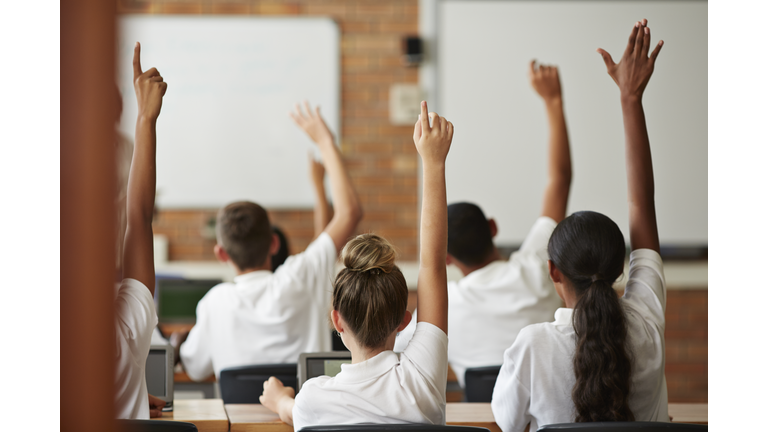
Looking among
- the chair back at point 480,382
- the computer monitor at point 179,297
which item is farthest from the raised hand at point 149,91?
the computer monitor at point 179,297

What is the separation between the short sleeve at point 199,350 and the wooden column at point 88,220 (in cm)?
172

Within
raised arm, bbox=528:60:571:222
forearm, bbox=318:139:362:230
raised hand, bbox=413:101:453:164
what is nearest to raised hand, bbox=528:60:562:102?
raised arm, bbox=528:60:571:222

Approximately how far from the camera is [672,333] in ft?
15.3

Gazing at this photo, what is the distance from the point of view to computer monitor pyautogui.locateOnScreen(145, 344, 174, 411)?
146 centimetres

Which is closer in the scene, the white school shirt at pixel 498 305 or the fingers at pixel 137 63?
the fingers at pixel 137 63

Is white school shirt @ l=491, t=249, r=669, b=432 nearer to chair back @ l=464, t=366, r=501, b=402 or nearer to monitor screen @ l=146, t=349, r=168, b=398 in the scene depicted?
chair back @ l=464, t=366, r=501, b=402

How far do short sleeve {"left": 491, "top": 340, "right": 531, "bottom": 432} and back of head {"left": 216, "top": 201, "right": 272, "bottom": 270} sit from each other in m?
1.13

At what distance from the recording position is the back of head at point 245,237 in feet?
7.41

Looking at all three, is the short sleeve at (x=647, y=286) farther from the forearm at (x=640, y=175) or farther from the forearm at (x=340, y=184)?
the forearm at (x=340, y=184)

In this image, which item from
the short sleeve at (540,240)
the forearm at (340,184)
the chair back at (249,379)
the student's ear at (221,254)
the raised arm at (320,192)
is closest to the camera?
the chair back at (249,379)

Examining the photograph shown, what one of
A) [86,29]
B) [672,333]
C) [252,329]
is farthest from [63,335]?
[672,333]
